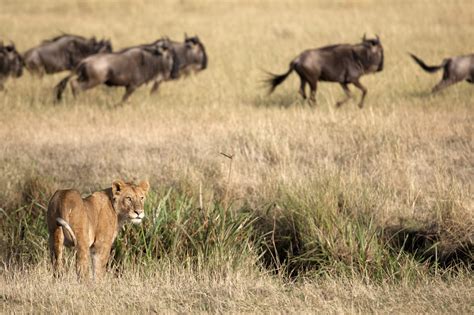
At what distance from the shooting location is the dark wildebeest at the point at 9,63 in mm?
15562

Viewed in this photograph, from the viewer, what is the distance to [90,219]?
5727mm

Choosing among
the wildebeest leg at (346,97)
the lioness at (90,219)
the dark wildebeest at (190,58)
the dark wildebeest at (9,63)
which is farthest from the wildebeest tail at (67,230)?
the dark wildebeest at (190,58)

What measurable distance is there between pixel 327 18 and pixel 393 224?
1752 cm

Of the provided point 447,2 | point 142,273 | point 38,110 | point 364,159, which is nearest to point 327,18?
point 447,2

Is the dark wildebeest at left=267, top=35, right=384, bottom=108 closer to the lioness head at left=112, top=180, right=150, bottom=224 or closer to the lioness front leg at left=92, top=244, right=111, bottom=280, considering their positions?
the lioness head at left=112, top=180, right=150, bottom=224

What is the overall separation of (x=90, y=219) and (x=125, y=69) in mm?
8873

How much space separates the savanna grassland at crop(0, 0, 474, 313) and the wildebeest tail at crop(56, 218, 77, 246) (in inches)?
10.6

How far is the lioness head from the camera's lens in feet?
19.1

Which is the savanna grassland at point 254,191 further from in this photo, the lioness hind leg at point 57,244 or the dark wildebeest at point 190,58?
the dark wildebeest at point 190,58

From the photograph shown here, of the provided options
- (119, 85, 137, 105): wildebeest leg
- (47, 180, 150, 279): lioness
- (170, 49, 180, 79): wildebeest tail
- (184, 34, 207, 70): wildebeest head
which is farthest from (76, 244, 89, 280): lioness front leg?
(184, 34, 207, 70): wildebeest head

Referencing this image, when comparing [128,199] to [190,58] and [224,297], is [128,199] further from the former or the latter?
[190,58]

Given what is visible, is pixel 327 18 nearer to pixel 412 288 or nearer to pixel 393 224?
pixel 393 224

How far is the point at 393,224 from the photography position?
7758mm

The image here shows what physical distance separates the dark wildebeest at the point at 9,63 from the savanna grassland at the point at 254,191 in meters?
0.33
